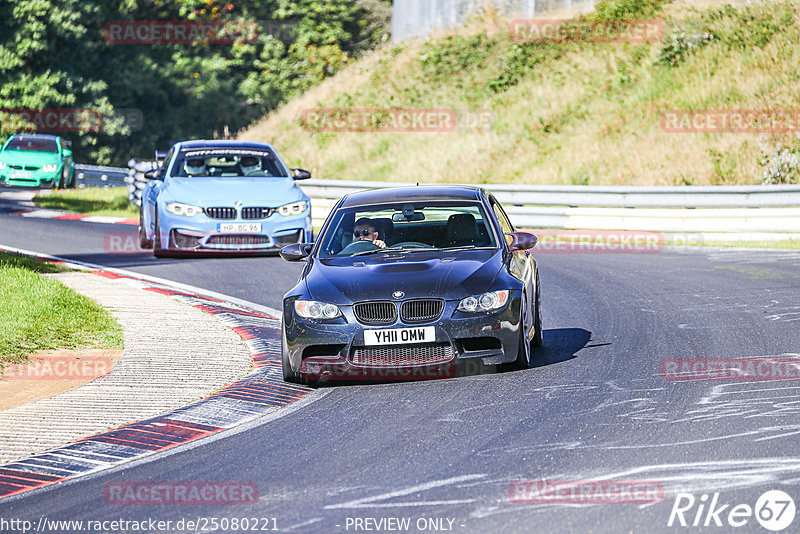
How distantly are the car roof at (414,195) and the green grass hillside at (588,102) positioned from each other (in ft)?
48.2

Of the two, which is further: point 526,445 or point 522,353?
point 522,353

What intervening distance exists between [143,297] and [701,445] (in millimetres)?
8391

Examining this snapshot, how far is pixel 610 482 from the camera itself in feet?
20.7

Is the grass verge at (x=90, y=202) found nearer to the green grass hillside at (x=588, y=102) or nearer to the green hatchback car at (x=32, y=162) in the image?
the green hatchback car at (x=32, y=162)

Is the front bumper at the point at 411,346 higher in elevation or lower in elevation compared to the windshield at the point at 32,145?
lower

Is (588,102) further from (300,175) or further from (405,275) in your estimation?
(405,275)

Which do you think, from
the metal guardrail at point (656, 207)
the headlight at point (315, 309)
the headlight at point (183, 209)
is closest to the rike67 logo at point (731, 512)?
the headlight at point (315, 309)

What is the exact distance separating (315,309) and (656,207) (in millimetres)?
13774

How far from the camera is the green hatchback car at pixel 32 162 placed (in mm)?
33781

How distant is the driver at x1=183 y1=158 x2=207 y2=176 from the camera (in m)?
18.3

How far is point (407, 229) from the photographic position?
10.9 metres

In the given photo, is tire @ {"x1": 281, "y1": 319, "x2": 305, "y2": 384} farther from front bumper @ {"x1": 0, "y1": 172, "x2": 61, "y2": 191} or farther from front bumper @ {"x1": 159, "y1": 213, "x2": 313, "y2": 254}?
front bumper @ {"x1": 0, "y1": 172, "x2": 61, "y2": 191}

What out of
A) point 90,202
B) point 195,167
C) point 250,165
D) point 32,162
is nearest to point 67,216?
point 90,202

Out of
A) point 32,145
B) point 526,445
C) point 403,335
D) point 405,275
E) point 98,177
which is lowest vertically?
point 526,445
